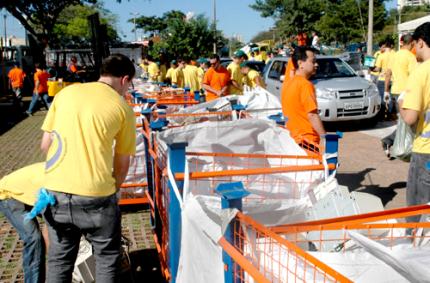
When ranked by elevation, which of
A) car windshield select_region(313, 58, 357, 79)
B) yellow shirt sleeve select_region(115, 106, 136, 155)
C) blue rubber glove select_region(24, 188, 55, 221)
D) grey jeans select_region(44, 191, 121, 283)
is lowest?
grey jeans select_region(44, 191, 121, 283)

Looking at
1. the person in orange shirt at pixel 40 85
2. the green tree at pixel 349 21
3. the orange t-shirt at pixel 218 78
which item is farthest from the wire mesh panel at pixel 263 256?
the green tree at pixel 349 21

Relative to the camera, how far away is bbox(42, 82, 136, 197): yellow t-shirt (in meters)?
2.75

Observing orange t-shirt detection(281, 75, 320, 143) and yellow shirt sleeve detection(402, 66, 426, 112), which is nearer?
yellow shirt sleeve detection(402, 66, 426, 112)

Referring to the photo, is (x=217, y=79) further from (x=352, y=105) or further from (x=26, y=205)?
(x=26, y=205)

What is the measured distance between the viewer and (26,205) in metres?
3.31

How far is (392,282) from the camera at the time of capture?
1729 mm

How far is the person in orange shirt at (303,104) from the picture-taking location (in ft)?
14.7

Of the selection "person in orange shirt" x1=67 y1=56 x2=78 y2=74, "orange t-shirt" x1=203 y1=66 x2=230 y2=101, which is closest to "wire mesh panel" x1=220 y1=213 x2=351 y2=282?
"orange t-shirt" x1=203 y1=66 x2=230 y2=101

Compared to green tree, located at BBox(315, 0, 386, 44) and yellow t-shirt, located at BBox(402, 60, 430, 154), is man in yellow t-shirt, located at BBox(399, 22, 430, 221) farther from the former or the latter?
green tree, located at BBox(315, 0, 386, 44)

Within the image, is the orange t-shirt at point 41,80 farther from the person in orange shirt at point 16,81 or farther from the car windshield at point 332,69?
the car windshield at point 332,69

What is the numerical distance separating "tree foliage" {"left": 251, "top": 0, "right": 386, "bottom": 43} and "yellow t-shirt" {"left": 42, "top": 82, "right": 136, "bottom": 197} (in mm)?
42104

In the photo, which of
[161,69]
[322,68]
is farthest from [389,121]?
[161,69]

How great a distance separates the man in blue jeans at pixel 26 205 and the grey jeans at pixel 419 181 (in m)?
A: 2.61

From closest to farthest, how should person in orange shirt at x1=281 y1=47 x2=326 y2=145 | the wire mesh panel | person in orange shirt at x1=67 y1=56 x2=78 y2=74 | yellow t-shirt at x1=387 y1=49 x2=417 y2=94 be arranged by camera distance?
the wire mesh panel < person in orange shirt at x1=281 y1=47 x2=326 y2=145 < yellow t-shirt at x1=387 y1=49 x2=417 y2=94 < person in orange shirt at x1=67 y1=56 x2=78 y2=74
